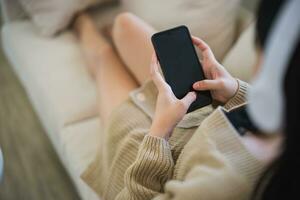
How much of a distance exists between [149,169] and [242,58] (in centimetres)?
43

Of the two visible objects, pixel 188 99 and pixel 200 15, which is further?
pixel 200 15

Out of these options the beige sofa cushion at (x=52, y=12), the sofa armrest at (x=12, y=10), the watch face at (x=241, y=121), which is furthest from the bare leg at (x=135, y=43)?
the sofa armrest at (x=12, y=10)

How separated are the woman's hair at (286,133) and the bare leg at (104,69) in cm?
59

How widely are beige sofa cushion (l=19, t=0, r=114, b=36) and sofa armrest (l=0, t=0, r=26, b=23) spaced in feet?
0.25

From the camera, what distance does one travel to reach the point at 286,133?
437 millimetres

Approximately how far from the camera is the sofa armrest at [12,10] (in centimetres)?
139

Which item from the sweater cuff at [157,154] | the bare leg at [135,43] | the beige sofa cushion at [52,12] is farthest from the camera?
the beige sofa cushion at [52,12]

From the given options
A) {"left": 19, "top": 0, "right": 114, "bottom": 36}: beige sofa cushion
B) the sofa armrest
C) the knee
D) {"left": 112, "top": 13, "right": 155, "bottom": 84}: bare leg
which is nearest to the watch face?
{"left": 112, "top": 13, "right": 155, "bottom": 84}: bare leg

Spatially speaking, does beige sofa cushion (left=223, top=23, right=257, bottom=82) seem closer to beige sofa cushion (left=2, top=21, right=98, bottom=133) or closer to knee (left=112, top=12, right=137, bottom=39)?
knee (left=112, top=12, right=137, bottom=39)

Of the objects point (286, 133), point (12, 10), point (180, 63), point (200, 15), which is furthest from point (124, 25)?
point (286, 133)

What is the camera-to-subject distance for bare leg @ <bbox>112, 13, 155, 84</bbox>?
3.35 feet

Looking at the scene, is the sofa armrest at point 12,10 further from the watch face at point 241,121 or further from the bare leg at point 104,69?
the watch face at point 241,121

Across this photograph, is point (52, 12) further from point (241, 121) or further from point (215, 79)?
point (241, 121)

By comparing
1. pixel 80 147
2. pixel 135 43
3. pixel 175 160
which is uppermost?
pixel 135 43
